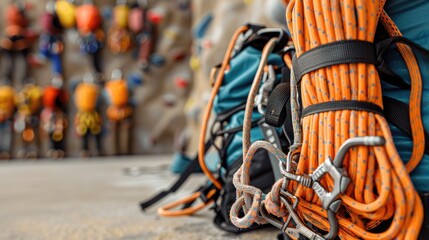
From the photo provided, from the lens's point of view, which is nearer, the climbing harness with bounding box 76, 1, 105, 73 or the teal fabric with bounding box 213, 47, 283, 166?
the teal fabric with bounding box 213, 47, 283, 166

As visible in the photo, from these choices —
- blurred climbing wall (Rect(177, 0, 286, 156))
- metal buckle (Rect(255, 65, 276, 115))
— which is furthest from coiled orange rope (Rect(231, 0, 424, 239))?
blurred climbing wall (Rect(177, 0, 286, 156))

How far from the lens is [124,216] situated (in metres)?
0.92

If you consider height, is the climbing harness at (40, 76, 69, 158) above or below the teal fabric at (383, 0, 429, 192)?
below

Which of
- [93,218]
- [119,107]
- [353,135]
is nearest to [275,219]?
[353,135]

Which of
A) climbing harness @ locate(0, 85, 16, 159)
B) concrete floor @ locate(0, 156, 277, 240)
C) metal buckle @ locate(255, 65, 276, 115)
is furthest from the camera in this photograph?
climbing harness @ locate(0, 85, 16, 159)

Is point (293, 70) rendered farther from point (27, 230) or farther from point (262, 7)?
point (262, 7)

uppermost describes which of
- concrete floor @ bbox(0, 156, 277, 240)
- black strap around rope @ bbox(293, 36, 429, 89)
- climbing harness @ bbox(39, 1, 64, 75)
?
black strap around rope @ bbox(293, 36, 429, 89)

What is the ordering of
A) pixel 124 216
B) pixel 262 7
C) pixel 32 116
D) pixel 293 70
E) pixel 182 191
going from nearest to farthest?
pixel 293 70 → pixel 124 216 → pixel 182 191 → pixel 262 7 → pixel 32 116

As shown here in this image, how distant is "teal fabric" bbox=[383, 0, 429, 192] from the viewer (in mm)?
424

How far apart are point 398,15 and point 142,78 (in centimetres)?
384

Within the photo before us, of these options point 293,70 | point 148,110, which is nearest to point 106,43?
point 148,110

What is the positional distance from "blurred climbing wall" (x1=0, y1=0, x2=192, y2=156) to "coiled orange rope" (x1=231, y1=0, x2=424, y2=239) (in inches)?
146

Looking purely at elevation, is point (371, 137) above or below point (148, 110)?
above

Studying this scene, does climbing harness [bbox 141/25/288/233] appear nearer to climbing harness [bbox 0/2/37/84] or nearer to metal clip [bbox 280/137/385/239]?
metal clip [bbox 280/137/385/239]
